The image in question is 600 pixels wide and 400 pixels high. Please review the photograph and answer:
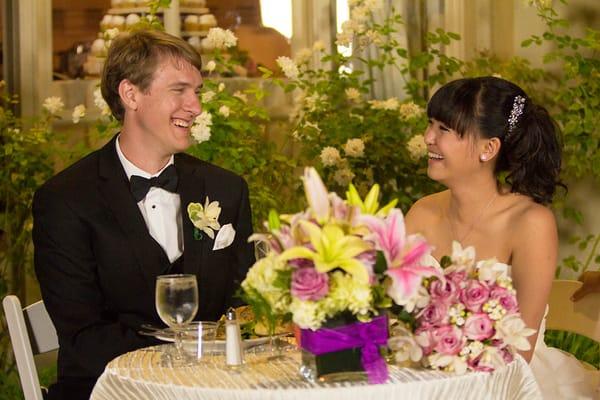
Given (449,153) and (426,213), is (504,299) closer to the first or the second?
(449,153)

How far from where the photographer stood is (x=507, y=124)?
372 cm

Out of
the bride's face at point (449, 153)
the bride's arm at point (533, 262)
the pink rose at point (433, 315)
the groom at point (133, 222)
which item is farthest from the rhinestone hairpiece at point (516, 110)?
the pink rose at point (433, 315)

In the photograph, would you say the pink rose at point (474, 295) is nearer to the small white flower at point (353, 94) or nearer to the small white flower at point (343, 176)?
the small white flower at point (343, 176)

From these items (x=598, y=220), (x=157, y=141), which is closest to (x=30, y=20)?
(x=157, y=141)

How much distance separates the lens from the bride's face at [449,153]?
12.2ft

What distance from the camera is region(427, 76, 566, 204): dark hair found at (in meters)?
3.71

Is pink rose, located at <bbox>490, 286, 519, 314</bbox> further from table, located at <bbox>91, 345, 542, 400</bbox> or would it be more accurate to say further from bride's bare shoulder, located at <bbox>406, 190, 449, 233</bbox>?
bride's bare shoulder, located at <bbox>406, 190, 449, 233</bbox>

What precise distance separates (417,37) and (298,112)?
91 cm

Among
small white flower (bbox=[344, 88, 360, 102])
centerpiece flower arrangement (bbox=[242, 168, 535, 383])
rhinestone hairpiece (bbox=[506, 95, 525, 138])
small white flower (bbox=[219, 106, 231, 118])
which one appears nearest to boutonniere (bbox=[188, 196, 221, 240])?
rhinestone hairpiece (bbox=[506, 95, 525, 138])

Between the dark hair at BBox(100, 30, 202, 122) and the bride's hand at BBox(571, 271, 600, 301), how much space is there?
4.71 feet

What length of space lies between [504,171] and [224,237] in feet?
2.99

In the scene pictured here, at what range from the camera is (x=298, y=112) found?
5715 millimetres

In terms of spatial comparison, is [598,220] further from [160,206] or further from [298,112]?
[160,206]

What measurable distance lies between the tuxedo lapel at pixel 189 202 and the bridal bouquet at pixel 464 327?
1.18 m
